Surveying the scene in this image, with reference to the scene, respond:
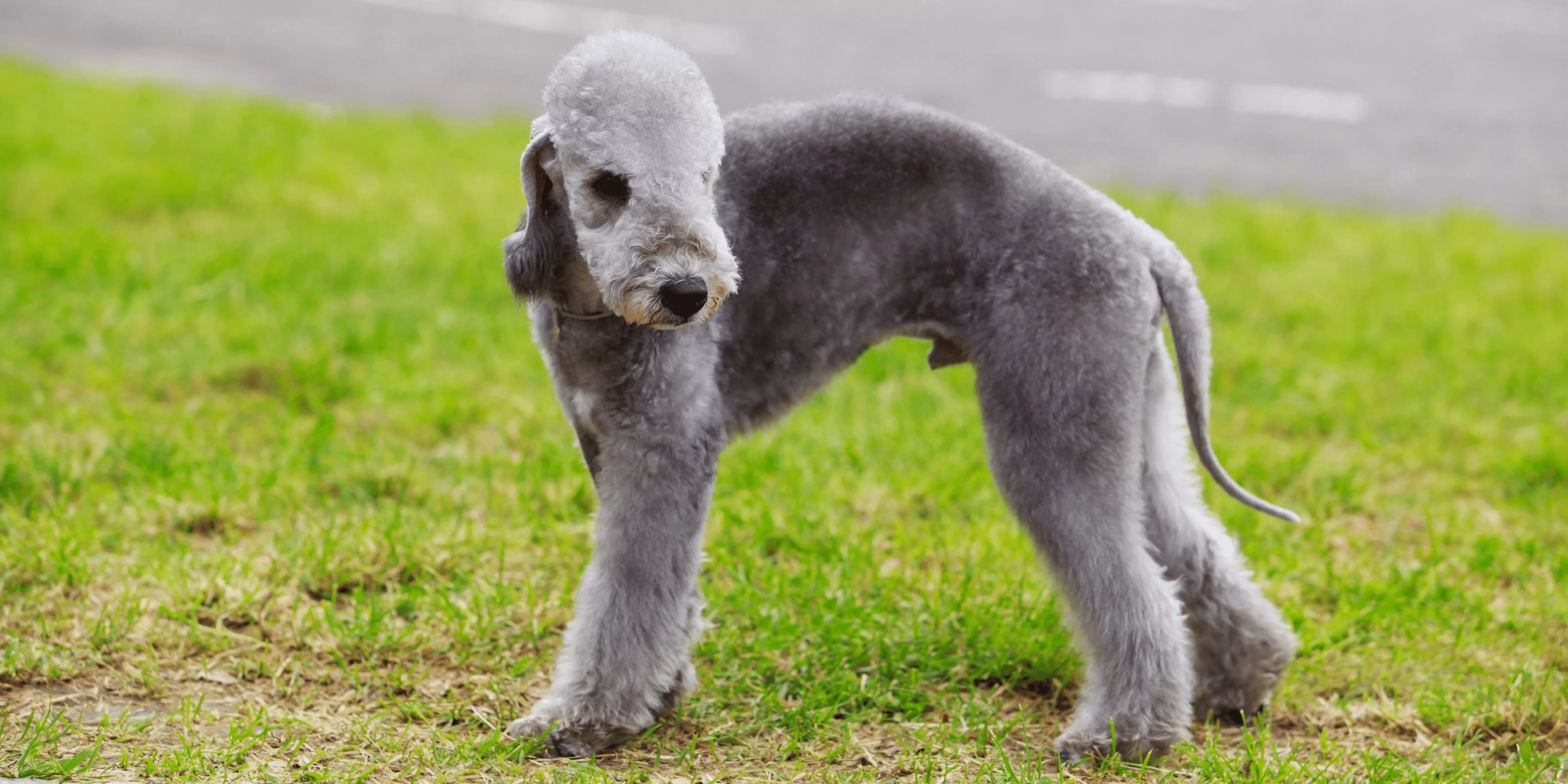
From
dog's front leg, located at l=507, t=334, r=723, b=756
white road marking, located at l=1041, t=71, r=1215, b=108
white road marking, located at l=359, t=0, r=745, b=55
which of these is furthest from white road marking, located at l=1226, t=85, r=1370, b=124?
dog's front leg, located at l=507, t=334, r=723, b=756

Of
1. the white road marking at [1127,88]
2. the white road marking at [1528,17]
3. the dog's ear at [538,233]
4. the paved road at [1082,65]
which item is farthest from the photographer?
the white road marking at [1528,17]

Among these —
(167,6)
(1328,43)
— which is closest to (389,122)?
(167,6)

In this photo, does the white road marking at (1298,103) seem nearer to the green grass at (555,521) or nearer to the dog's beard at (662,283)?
the green grass at (555,521)

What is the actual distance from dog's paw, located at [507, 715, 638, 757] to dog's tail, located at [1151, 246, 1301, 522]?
151cm

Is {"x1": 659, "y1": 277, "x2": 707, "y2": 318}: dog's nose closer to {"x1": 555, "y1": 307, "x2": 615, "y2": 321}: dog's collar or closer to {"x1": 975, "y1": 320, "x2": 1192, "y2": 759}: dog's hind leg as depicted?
{"x1": 555, "y1": 307, "x2": 615, "y2": 321}: dog's collar

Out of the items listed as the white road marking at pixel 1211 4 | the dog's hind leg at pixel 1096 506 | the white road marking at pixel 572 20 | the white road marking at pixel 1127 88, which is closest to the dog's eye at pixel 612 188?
the dog's hind leg at pixel 1096 506

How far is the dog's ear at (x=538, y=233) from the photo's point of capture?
2.79 metres

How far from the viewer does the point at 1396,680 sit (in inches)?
142

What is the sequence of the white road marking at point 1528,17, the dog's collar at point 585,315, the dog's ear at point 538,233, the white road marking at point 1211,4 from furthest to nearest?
the white road marking at point 1211,4 < the white road marking at point 1528,17 < the dog's collar at point 585,315 < the dog's ear at point 538,233

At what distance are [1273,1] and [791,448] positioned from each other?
8534 millimetres

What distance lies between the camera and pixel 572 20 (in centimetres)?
1080

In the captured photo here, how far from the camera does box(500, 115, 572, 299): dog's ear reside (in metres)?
2.79

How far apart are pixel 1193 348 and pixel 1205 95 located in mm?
6912

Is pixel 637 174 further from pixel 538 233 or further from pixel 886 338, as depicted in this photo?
pixel 886 338
